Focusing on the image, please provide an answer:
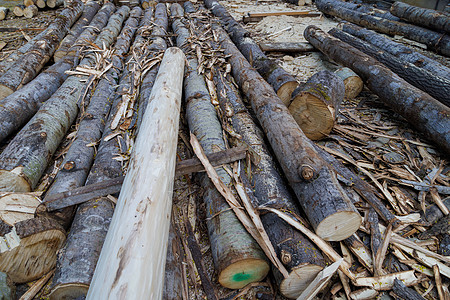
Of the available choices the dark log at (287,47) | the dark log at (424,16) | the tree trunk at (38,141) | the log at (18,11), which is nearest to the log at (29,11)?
the log at (18,11)

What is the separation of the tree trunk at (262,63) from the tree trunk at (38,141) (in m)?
3.21

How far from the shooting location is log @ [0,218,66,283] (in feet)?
6.13

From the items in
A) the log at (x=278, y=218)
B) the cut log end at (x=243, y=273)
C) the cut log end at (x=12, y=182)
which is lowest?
the cut log end at (x=243, y=273)

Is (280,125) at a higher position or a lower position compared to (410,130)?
higher

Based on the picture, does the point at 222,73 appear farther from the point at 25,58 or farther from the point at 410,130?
the point at 25,58

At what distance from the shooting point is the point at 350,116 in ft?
14.5

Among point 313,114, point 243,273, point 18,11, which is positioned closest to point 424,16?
point 313,114

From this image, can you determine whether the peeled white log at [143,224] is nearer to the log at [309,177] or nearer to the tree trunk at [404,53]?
the log at [309,177]

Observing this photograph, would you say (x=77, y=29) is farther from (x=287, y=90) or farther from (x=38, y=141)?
(x=287, y=90)

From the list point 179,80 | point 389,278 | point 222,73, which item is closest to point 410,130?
point 389,278

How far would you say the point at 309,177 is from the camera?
2.33m

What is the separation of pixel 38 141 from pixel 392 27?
9.51 metres

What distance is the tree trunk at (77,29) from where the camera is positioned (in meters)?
5.87

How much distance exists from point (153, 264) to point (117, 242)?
0.86 ft
